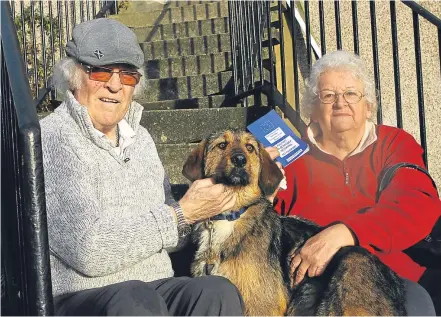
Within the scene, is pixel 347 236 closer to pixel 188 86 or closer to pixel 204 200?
pixel 204 200

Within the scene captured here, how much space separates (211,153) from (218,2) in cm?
483

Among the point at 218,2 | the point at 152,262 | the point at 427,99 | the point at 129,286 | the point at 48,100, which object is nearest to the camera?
the point at 129,286

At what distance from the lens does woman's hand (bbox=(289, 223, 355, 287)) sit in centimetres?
329

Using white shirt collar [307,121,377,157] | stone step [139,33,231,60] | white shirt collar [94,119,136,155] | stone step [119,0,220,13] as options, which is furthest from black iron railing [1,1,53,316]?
stone step [119,0,220,13]

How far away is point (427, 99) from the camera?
6.89m

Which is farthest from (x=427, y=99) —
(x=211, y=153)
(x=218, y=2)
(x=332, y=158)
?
(x=211, y=153)

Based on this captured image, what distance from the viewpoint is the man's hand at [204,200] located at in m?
3.07

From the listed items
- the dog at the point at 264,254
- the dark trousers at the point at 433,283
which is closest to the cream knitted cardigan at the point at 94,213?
the dog at the point at 264,254

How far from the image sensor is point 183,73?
272 inches

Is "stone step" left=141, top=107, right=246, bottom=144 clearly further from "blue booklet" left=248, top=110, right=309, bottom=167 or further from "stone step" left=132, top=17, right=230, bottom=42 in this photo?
"stone step" left=132, top=17, right=230, bottom=42

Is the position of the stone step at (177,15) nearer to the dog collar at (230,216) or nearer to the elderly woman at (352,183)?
the elderly woman at (352,183)

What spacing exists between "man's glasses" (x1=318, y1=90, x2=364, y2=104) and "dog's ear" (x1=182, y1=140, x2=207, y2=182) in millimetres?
772

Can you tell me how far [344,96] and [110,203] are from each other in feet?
5.21

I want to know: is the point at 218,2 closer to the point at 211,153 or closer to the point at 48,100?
the point at 48,100
